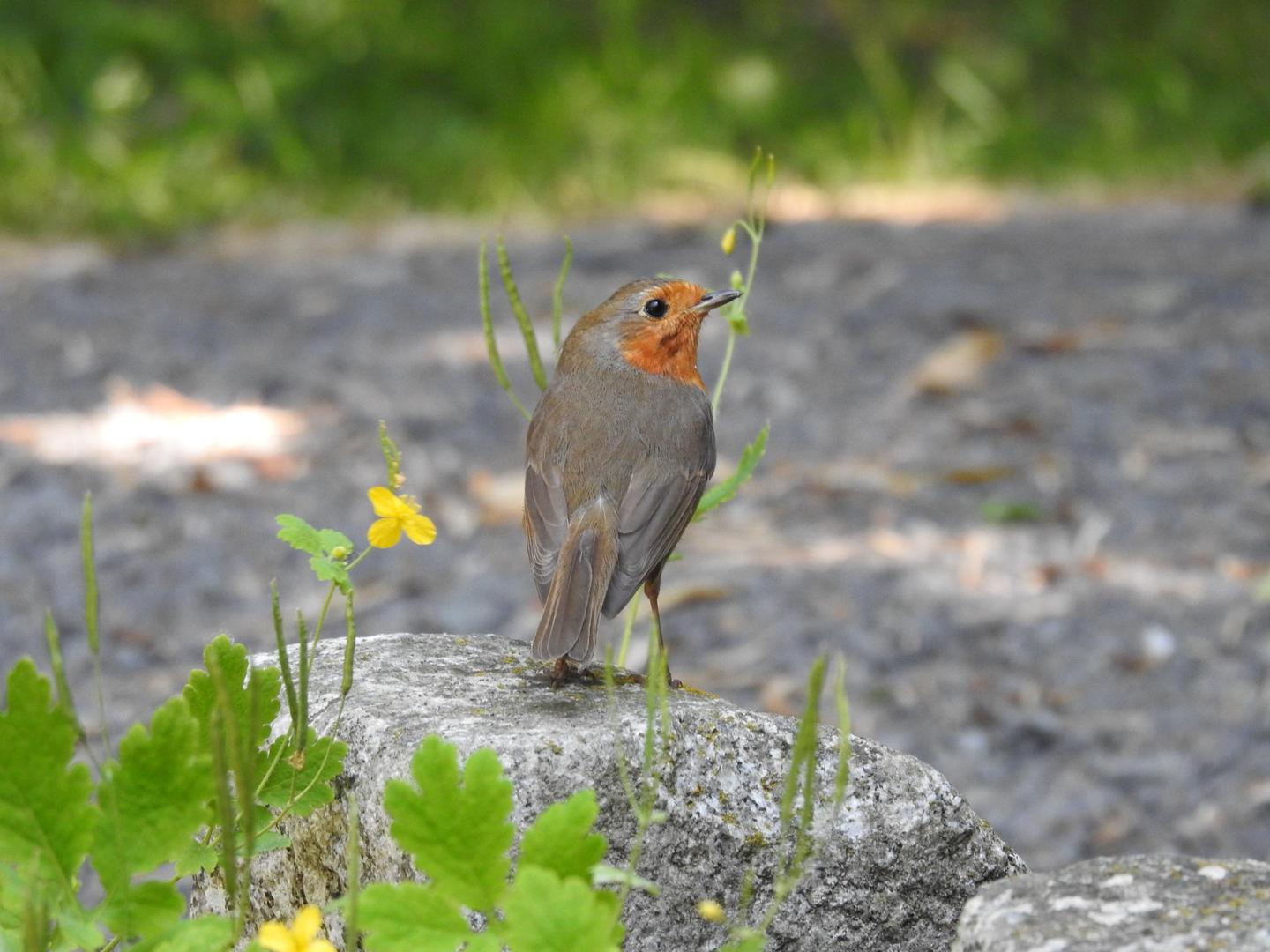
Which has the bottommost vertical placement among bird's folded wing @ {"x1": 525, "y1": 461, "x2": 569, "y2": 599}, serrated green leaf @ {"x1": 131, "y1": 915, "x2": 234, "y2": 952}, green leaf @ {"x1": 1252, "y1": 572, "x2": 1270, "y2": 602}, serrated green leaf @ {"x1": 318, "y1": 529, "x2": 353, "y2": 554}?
green leaf @ {"x1": 1252, "y1": 572, "x2": 1270, "y2": 602}

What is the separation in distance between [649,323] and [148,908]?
1641 mm

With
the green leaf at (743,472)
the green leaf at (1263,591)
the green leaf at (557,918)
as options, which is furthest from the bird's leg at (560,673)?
the green leaf at (1263,591)

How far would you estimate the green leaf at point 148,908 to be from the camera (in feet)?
5.17

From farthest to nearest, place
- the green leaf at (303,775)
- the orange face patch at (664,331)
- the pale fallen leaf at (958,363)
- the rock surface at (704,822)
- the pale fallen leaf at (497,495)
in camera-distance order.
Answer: the pale fallen leaf at (958,363)
the pale fallen leaf at (497,495)
the orange face patch at (664,331)
the rock surface at (704,822)
the green leaf at (303,775)

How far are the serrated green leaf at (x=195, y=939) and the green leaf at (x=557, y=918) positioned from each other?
0.32 m

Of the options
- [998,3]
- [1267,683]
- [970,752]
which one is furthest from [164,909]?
[998,3]

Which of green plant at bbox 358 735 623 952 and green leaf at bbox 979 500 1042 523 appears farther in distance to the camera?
green leaf at bbox 979 500 1042 523

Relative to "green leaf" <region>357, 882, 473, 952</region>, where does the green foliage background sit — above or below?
above

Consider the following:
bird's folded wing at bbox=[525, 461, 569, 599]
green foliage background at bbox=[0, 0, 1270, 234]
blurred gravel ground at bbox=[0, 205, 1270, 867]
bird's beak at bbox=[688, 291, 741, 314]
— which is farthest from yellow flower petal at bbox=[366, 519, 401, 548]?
green foliage background at bbox=[0, 0, 1270, 234]

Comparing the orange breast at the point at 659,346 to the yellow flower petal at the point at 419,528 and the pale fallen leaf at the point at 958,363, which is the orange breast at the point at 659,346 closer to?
the yellow flower petal at the point at 419,528

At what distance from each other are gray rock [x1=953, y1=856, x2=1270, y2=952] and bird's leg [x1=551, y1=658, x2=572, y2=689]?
2.67ft

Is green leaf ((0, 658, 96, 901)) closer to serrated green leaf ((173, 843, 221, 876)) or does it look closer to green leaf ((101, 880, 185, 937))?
green leaf ((101, 880, 185, 937))

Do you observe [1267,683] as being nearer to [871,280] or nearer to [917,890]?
[917,890]

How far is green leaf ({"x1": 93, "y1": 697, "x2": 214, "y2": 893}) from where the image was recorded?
1.59 metres
